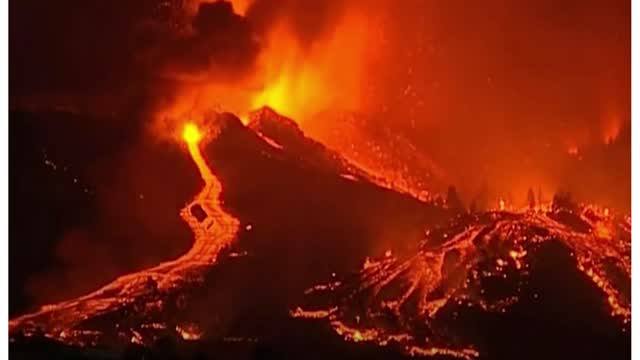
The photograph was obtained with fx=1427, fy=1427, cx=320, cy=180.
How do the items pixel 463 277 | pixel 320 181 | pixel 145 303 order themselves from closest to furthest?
pixel 145 303, pixel 463 277, pixel 320 181

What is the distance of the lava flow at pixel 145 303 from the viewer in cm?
395

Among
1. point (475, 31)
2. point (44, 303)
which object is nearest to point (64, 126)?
point (44, 303)

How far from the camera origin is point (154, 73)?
4.27m

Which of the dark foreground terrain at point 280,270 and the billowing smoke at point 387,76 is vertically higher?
the billowing smoke at point 387,76

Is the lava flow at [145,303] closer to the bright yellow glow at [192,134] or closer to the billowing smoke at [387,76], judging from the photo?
the billowing smoke at [387,76]

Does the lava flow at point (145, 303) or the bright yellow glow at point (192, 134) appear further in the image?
the bright yellow glow at point (192, 134)

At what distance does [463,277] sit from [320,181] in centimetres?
54

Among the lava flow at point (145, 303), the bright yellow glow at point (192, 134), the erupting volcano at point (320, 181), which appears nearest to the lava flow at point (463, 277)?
the erupting volcano at point (320, 181)

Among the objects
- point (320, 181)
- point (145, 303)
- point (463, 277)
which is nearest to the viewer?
point (145, 303)

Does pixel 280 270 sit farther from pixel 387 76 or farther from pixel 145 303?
pixel 387 76

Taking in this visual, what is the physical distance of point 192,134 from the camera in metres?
4.37

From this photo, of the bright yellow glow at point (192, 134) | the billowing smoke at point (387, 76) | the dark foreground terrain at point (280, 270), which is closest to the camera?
the dark foreground terrain at point (280, 270)

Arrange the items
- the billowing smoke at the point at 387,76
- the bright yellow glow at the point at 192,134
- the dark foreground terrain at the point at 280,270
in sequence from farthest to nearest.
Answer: the bright yellow glow at the point at 192,134 → the billowing smoke at the point at 387,76 → the dark foreground terrain at the point at 280,270

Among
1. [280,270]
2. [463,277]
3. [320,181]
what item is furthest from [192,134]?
[463,277]
